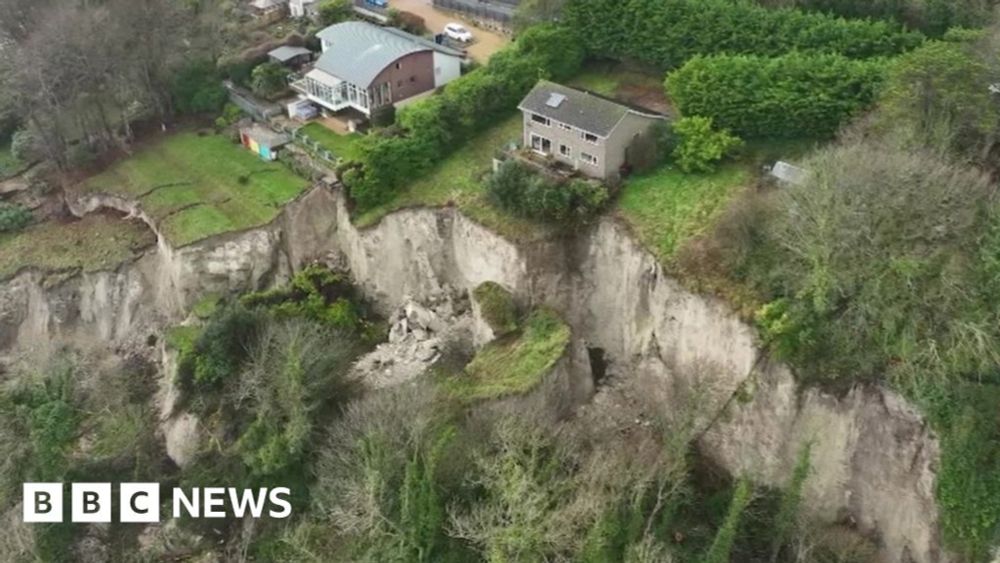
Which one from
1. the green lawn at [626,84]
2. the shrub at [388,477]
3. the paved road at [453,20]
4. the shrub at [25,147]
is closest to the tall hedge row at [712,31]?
the green lawn at [626,84]

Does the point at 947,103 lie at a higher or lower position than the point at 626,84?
higher

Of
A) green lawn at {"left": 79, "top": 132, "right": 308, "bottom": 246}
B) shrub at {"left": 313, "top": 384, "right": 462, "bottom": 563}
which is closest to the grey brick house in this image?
shrub at {"left": 313, "top": 384, "right": 462, "bottom": 563}

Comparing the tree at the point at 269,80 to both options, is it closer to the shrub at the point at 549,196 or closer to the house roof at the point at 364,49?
the house roof at the point at 364,49

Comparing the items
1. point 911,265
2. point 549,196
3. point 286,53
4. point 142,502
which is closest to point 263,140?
point 286,53

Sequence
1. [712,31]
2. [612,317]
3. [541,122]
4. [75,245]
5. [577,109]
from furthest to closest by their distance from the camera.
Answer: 1. [75,245]
2. [712,31]
3. [541,122]
4. [577,109]
5. [612,317]

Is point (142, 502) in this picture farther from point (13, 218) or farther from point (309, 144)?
point (13, 218)

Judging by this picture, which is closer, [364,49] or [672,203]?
[672,203]
